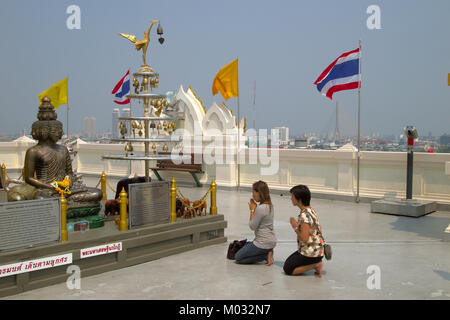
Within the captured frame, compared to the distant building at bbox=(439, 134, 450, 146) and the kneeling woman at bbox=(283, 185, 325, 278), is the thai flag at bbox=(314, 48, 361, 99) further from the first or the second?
the kneeling woman at bbox=(283, 185, 325, 278)

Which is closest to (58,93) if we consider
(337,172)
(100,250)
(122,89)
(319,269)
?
(122,89)

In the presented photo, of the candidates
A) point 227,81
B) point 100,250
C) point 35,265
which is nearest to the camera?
point 35,265

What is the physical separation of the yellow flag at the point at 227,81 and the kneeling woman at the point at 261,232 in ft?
27.3

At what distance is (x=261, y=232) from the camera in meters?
6.85

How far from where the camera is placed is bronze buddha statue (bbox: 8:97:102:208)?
24.5ft

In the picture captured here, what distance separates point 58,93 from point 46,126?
636cm

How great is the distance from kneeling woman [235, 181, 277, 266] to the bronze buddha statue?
2.58m

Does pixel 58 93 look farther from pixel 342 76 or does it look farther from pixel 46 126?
pixel 342 76

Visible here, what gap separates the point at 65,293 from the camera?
5.70 metres

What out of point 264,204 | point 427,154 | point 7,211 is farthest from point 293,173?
point 7,211

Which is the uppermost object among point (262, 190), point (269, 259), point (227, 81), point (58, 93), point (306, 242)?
point (227, 81)

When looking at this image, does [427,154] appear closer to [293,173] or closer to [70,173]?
[293,173]

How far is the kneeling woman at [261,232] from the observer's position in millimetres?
6801

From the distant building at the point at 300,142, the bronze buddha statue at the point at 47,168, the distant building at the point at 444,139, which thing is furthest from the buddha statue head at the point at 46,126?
the distant building at the point at 444,139
